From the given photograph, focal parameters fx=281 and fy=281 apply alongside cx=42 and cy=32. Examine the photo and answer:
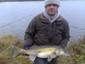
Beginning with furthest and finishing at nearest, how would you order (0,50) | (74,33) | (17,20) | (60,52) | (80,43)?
(17,20), (74,33), (80,43), (0,50), (60,52)

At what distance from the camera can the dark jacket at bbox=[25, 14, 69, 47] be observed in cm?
517

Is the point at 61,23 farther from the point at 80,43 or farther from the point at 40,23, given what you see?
the point at 80,43

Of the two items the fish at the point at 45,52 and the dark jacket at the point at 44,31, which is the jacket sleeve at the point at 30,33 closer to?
the dark jacket at the point at 44,31

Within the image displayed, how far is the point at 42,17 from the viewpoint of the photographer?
5227 mm

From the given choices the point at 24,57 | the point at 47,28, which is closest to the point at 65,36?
the point at 47,28

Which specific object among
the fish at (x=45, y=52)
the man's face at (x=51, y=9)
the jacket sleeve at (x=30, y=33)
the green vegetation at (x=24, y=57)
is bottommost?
the green vegetation at (x=24, y=57)

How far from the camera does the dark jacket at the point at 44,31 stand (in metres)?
5.17

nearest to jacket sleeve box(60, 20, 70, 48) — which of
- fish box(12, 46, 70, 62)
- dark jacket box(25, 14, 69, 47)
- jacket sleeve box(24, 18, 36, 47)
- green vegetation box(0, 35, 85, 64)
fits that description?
dark jacket box(25, 14, 69, 47)

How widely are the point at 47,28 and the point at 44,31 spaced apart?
0.08m

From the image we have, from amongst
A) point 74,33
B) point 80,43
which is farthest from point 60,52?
point 74,33

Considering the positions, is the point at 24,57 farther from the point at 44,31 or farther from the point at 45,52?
the point at 45,52

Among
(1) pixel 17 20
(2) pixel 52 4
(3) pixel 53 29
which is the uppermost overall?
(2) pixel 52 4

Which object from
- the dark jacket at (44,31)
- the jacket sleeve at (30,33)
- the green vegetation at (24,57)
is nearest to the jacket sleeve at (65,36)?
the dark jacket at (44,31)

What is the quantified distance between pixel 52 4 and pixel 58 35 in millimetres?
591
